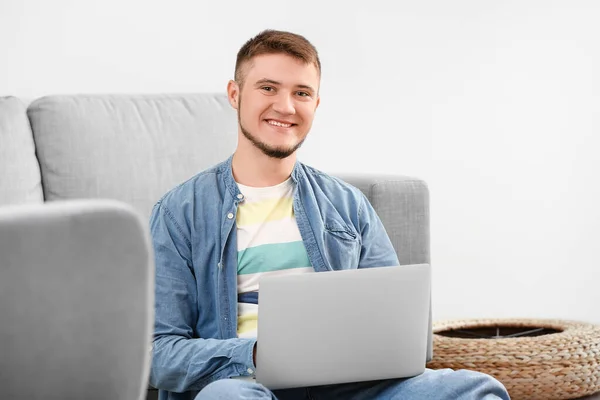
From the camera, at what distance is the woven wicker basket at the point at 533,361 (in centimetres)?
225

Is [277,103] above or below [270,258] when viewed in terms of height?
above

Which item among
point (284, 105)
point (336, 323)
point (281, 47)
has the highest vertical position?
point (281, 47)

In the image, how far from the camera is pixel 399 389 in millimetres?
1413

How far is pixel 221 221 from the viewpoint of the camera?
160 cm

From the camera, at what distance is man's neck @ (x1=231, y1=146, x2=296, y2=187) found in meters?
1.66

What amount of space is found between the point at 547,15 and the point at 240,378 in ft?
7.46

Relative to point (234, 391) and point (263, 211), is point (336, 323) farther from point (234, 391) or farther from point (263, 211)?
point (263, 211)

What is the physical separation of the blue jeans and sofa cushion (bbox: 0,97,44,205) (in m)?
0.83

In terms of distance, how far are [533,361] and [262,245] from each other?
3.26 ft

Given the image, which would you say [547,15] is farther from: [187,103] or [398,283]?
[398,283]

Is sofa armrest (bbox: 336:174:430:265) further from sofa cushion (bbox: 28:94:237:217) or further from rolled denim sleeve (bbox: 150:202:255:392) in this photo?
rolled denim sleeve (bbox: 150:202:255:392)

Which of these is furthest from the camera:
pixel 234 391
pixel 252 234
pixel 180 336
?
pixel 252 234

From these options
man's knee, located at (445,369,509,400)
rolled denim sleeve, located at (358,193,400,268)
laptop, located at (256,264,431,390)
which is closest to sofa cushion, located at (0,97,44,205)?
rolled denim sleeve, located at (358,193,400,268)

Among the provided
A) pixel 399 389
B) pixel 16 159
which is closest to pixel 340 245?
pixel 399 389
